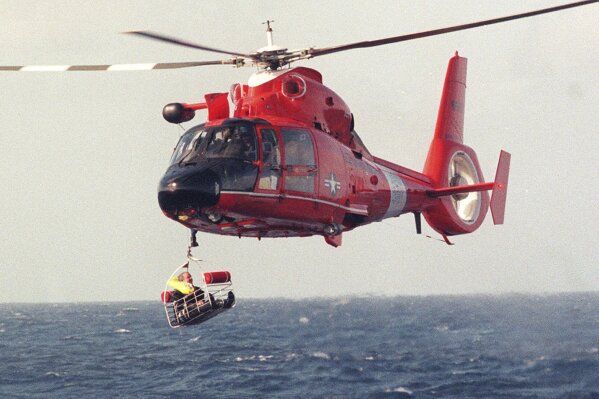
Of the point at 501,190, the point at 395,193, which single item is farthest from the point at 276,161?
the point at 501,190

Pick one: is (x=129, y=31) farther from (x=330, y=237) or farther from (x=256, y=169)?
(x=330, y=237)

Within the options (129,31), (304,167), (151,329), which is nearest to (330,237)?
(304,167)

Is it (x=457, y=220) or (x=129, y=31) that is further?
(x=457, y=220)

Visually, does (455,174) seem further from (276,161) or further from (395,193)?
(276,161)

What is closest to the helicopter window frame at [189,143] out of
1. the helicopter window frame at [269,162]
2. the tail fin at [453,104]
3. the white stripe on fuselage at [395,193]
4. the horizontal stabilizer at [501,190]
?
the helicopter window frame at [269,162]

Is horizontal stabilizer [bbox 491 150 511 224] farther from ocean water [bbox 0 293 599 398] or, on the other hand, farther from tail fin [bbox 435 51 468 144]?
ocean water [bbox 0 293 599 398]

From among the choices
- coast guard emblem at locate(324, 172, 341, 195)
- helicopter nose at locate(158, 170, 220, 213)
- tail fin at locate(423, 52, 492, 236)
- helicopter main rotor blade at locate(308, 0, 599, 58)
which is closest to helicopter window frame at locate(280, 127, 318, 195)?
coast guard emblem at locate(324, 172, 341, 195)
